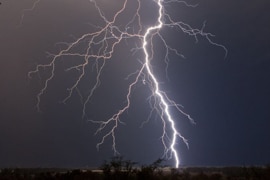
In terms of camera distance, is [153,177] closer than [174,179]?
Yes

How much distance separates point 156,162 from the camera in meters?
18.5

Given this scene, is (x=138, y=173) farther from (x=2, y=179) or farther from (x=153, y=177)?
(x=2, y=179)

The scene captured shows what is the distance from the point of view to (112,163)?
1862cm

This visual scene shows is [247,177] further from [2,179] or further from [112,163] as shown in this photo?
[2,179]

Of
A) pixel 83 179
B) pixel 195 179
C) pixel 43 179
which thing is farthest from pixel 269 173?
pixel 43 179

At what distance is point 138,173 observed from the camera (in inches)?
701

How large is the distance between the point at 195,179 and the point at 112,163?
3433 mm

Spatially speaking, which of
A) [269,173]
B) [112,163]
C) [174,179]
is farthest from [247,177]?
[112,163]

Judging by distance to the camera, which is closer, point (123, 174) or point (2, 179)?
point (123, 174)

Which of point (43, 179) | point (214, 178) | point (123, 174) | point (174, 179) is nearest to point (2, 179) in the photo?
point (43, 179)

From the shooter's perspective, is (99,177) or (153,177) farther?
(99,177)

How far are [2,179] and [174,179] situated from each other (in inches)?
269

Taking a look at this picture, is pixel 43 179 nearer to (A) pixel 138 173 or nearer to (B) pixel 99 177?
(B) pixel 99 177

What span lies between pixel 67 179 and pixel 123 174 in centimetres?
227
